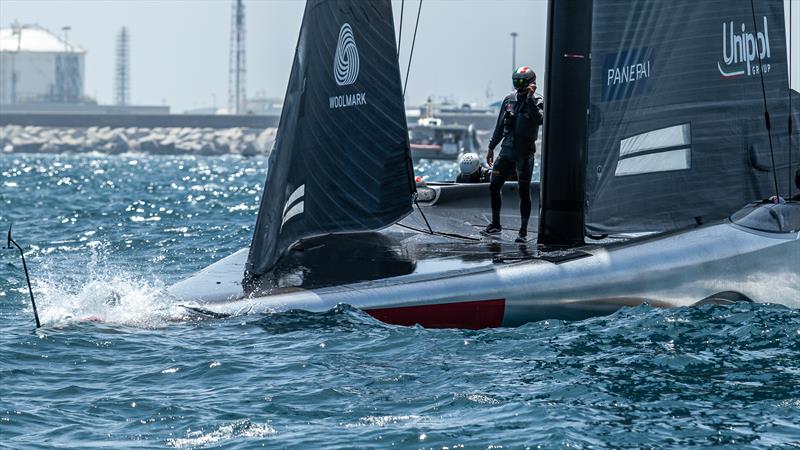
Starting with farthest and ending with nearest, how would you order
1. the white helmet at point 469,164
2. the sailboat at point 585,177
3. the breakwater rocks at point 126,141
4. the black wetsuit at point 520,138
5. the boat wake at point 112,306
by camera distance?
1. the breakwater rocks at point 126,141
2. the white helmet at point 469,164
3. the black wetsuit at point 520,138
4. the sailboat at point 585,177
5. the boat wake at point 112,306

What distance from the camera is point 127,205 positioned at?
24.1 m

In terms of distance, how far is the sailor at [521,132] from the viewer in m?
9.72

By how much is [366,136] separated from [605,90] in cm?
180

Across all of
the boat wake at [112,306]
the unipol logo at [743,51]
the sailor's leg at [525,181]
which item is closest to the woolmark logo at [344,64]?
the sailor's leg at [525,181]

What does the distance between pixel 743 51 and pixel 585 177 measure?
1.69m

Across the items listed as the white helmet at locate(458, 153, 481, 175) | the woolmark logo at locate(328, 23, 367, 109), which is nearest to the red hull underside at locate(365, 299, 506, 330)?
the woolmark logo at locate(328, 23, 367, 109)

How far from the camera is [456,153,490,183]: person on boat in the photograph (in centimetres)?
1259

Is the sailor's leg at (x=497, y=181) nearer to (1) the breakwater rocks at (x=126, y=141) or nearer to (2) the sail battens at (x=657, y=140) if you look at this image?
(2) the sail battens at (x=657, y=140)

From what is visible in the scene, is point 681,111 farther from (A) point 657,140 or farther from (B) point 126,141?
(B) point 126,141

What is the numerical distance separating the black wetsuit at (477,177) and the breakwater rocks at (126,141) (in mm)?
95516

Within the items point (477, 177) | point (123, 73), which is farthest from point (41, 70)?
point (477, 177)

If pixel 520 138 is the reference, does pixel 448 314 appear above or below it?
below

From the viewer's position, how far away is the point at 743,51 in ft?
32.7

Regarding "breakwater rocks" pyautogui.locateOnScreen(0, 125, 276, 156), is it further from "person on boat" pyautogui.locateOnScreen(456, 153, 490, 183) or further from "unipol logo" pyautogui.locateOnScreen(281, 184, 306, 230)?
"unipol logo" pyautogui.locateOnScreen(281, 184, 306, 230)
